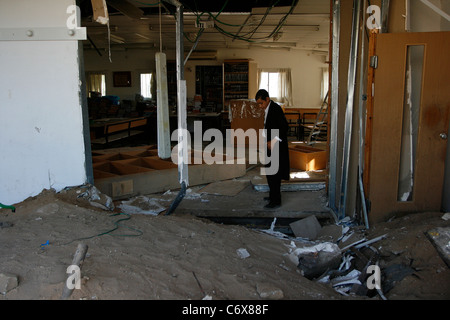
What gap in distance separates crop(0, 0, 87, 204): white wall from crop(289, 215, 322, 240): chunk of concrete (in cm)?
253

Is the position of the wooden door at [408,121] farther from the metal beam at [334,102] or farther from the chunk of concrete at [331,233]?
the metal beam at [334,102]

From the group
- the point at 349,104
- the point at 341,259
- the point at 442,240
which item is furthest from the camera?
the point at 349,104

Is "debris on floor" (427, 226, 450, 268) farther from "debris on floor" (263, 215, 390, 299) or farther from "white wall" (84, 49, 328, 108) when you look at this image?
"white wall" (84, 49, 328, 108)

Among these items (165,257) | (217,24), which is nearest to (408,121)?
(165,257)

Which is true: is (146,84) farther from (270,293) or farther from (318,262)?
(270,293)

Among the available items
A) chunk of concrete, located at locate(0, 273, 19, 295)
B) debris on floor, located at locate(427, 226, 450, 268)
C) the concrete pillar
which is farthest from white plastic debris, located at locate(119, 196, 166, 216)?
debris on floor, located at locate(427, 226, 450, 268)

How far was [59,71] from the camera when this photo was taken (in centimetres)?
417

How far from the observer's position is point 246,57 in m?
14.5

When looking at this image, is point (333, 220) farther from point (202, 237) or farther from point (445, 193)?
point (202, 237)

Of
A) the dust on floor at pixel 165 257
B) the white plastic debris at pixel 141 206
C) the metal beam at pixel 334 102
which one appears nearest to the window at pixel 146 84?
the white plastic debris at pixel 141 206

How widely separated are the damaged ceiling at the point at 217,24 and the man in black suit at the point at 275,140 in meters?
1.31

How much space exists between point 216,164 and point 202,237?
124 inches

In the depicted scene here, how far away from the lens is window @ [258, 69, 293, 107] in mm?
14839

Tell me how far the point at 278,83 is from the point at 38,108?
38.6 feet
